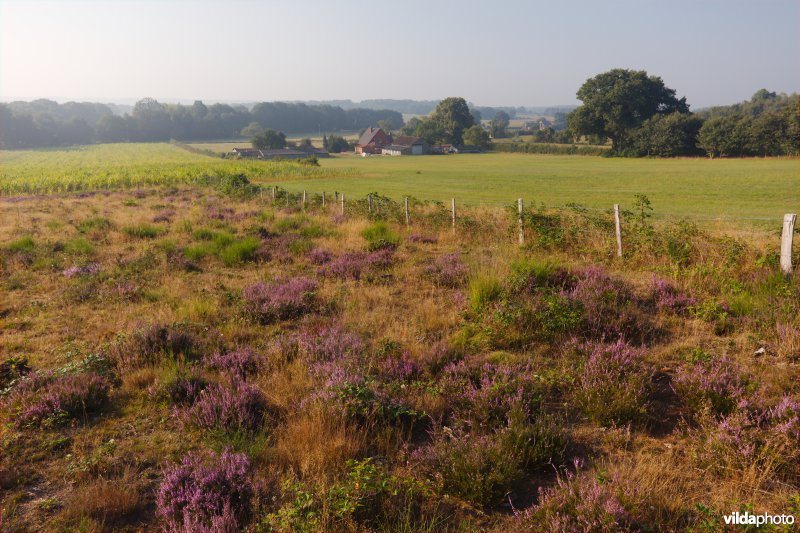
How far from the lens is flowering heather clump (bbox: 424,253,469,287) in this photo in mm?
10359

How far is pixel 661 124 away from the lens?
80938mm

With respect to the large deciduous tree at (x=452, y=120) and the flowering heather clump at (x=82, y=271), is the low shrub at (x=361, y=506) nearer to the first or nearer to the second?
the flowering heather clump at (x=82, y=271)

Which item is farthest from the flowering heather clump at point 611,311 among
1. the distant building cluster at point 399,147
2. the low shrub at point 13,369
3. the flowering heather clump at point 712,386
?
the distant building cluster at point 399,147

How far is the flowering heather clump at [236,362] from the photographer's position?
249 inches

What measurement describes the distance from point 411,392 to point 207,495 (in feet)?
8.27

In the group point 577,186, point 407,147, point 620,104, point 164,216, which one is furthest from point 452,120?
point 164,216

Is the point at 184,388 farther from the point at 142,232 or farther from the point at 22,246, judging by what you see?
the point at 142,232

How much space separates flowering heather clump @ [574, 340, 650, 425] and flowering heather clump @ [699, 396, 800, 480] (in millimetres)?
704

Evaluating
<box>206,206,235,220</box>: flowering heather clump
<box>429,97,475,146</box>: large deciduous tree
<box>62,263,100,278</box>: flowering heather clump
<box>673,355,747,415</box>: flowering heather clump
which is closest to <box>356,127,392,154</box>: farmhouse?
<box>429,97,475,146</box>: large deciduous tree

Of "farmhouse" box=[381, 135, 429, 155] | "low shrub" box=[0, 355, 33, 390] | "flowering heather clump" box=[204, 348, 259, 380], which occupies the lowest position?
"low shrub" box=[0, 355, 33, 390]

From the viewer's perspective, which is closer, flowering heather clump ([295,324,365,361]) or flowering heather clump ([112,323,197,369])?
flowering heather clump ([295,324,365,361])

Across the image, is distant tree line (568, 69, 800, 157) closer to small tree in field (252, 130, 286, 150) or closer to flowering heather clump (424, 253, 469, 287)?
small tree in field (252, 130, 286, 150)

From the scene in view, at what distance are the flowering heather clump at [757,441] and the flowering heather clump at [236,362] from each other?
5210 mm

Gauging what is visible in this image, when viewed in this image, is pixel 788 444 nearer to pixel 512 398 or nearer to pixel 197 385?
pixel 512 398
